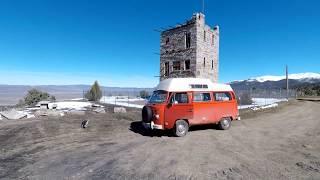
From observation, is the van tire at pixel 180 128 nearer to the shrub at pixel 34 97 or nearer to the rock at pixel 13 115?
the rock at pixel 13 115

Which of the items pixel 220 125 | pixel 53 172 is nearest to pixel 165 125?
pixel 220 125

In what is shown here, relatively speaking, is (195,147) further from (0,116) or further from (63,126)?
(0,116)

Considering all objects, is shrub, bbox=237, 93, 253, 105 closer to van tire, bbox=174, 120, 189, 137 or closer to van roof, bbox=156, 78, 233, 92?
van roof, bbox=156, 78, 233, 92

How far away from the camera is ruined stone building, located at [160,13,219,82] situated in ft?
96.3

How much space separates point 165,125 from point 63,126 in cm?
636

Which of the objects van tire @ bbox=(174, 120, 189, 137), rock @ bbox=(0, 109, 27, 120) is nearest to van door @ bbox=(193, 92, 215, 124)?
van tire @ bbox=(174, 120, 189, 137)

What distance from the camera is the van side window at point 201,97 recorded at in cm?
1334

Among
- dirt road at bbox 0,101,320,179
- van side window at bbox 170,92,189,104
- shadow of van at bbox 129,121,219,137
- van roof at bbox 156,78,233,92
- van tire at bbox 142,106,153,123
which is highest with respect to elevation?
van roof at bbox 156,78,233,92

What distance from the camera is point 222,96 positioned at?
47.6ft

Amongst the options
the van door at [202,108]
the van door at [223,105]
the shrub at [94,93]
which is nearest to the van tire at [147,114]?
the van door at [202,108]

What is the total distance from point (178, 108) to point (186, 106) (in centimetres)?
49

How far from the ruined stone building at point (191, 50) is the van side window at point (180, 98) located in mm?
16406

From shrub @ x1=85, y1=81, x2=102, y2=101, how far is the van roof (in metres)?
33.2

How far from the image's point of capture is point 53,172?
759 cm
